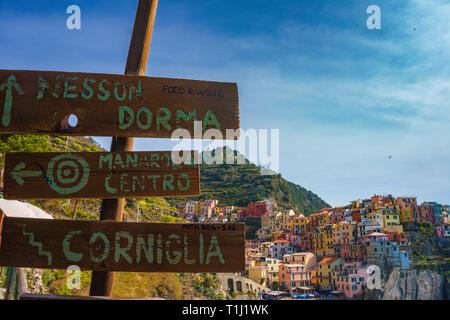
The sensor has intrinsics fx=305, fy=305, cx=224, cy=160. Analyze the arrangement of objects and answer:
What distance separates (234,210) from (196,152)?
257 feet

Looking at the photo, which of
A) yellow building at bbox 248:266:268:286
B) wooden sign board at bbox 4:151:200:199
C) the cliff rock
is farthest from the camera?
the cliff rock

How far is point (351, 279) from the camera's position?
165ft

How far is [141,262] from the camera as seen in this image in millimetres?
1717

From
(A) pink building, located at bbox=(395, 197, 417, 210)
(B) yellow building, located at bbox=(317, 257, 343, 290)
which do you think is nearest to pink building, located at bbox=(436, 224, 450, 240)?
(A) pink building, located at bbox=(395, 197, 417, 210)

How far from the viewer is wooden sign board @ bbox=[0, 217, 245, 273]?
5.63 feet

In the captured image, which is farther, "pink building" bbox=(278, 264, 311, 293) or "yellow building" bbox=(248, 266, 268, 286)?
"pink building" bbox=(278, 264, 311, 293)

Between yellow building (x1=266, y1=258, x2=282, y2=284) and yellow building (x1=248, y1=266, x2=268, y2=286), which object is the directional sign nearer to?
yellow building (x1=248, y1=266, x2=268, y2=286)

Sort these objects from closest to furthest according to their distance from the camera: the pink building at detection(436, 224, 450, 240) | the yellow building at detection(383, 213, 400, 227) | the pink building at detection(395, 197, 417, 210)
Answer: the yellow building at detection(383, 213, 400, 227) → the pink building at detection(436, 224, 450, 240) → the pink building at detection(395, 197, 417, 210)

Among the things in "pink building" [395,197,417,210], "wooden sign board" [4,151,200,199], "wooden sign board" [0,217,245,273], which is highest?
"pink building" [395,197,417,210]

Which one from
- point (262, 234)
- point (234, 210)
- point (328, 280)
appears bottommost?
point (328, 280)

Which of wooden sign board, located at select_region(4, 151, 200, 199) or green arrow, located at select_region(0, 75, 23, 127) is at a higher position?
green arrow, located at select_region(0, 75, 23, 127)
